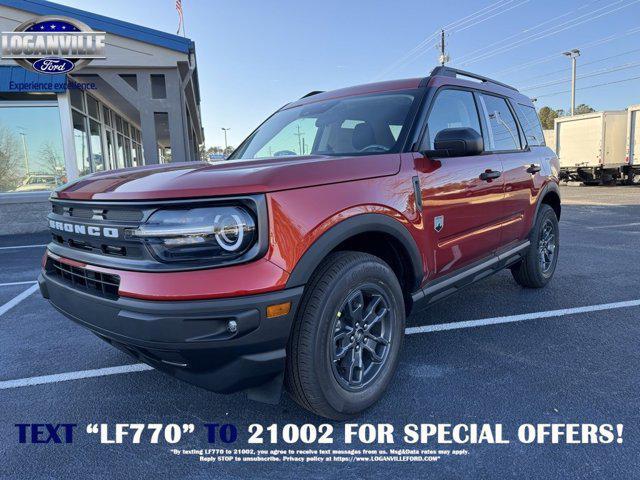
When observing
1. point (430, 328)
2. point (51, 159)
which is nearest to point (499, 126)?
point (430, 328)

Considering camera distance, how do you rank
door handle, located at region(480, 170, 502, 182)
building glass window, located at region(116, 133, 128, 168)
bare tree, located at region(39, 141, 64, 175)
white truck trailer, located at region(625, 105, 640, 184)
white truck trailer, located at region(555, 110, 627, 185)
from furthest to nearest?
white truck trailer, located at region(555, 110, 627, 185)
white truck trailer, located at region(625, 105, 640, 184)
building glass window, located at region(116, 133, 128, 168)
bare tree, located at region(39, 141, 64, 175)
door handle, located at region(480, 170, 502, 182)

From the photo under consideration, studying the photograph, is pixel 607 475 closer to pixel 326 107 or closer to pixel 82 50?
Result: pixel 326 107

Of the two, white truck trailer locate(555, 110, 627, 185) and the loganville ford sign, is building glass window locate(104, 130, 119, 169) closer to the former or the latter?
the loganville ford sign

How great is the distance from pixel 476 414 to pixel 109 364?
98.4 inches

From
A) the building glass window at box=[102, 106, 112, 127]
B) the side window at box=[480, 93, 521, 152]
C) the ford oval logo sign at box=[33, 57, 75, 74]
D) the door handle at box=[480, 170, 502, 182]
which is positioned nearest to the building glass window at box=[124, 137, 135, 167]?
the building glass window at box=[102, 106, 112, 127]

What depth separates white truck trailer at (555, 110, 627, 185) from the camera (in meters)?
20.2

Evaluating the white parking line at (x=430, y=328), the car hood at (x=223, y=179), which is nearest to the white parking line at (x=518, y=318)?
the white parking line at (x=430, y=328)

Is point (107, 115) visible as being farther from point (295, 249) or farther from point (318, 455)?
point (318, 455)

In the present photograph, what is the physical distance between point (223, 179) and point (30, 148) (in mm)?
11290

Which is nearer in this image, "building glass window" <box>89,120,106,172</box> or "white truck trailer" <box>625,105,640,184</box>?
"building glass window" <box>89,120,106,172</box>

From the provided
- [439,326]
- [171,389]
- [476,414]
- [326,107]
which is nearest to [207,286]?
[171,389]

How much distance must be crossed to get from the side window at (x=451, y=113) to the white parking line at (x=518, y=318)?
1549 mm

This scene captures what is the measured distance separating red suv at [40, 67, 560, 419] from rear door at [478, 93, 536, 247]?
0.43 metres

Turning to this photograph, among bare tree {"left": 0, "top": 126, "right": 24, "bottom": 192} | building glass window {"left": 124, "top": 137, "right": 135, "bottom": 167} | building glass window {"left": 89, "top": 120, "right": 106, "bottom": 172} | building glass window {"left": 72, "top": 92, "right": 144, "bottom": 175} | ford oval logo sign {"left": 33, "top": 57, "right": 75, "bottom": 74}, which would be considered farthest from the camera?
building glass window {"left": 124, "top": 137, "right": 135, "bottom": 167}
